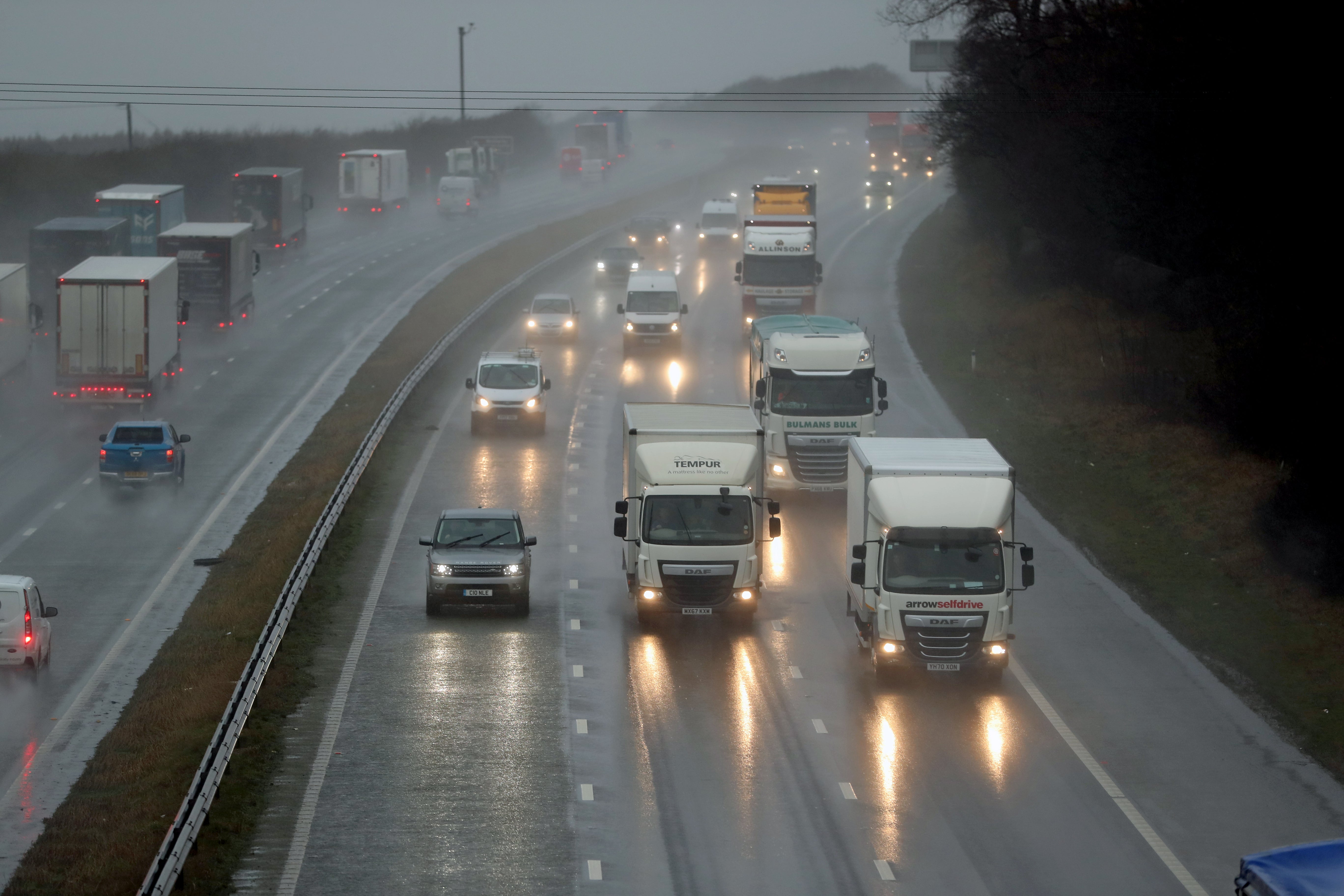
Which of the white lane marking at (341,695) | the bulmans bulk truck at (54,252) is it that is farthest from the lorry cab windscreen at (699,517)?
the bulmans bulk truck at (54,252)

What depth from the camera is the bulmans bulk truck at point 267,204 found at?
7681 cm

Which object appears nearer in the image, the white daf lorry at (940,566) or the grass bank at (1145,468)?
the white daf lorry at (940,566)

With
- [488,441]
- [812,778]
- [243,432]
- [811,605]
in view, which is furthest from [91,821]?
[243,432]

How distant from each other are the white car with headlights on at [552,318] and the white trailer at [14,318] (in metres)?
16.2

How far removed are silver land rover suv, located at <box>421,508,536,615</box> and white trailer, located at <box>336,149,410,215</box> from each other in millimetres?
70355

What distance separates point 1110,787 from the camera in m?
20.0

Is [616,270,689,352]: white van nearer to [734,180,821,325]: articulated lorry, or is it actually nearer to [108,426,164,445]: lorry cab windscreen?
[734,180,821,325]: articulated lorry

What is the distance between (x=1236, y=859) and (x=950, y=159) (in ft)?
249

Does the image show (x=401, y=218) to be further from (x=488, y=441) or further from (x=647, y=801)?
(x=647, y=801)

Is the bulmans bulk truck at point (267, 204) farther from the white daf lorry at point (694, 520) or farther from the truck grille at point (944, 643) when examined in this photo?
the truck grille at point (944, 643)

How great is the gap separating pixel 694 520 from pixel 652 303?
28387 millimetres

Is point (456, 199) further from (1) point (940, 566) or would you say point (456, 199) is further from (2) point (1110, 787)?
(2) point (1110, 787)

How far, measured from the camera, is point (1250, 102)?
4172 cm

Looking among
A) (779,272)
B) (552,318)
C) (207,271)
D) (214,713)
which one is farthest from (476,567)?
(207,271)
